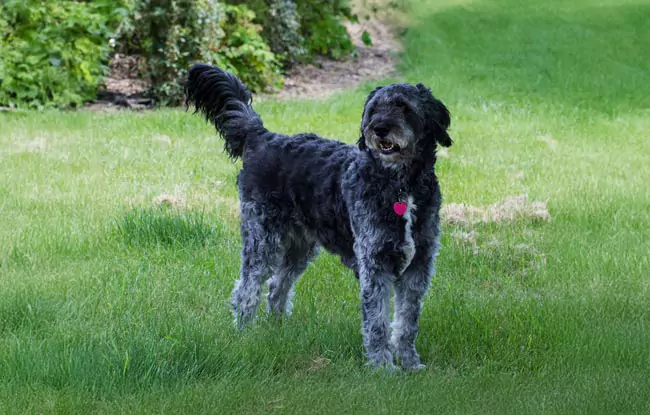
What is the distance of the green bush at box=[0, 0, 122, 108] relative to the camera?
14.5 m

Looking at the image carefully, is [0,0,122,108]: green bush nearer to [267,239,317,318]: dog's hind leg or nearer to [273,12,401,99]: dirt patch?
[273,12,401,99]: dirt patch

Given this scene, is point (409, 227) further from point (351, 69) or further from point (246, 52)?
point (351, 69)

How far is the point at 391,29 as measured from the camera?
2097 centimetres

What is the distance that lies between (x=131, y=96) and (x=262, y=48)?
230cm

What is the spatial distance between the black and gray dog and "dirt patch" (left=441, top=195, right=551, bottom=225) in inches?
99.9

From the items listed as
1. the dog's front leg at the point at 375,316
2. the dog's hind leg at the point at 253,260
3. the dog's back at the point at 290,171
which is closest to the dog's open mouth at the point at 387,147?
the dog's back at the point at 290,171

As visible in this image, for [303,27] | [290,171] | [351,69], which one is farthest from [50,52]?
[290,171]

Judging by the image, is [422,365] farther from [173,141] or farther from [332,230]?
[173,141]

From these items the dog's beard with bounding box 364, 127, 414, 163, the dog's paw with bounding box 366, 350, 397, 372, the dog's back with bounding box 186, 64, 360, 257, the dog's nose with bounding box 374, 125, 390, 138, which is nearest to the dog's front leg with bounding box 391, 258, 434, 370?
the dog's paw with bounding box 366, 350, 397, 372

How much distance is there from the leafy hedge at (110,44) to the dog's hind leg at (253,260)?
8.85m

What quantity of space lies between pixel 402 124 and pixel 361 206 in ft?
1.94

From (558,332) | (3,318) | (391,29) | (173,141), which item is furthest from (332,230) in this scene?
(391,29)

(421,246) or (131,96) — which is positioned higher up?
(421,246)

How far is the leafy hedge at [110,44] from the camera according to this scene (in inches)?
577
